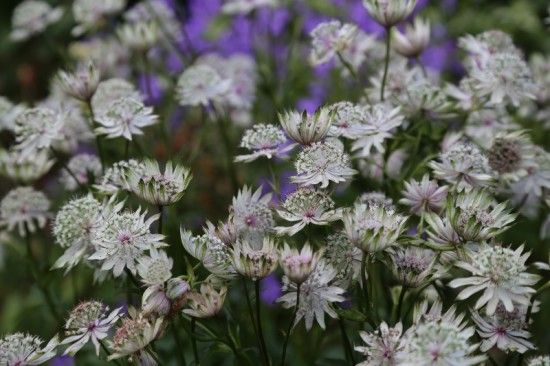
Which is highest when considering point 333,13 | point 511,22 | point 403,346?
point 403,346

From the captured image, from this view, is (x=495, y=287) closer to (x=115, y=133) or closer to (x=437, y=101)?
(x=437, y=101)

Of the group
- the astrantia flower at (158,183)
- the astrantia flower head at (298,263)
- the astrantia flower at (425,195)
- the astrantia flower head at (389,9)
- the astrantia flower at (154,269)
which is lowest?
the astrantia flower at (425,195)

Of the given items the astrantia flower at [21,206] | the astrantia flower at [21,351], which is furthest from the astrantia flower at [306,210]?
the astrantia flower at [21,206]

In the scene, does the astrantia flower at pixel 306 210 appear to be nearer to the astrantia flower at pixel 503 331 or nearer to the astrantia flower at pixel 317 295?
the astrantia flower at pixel 317 295

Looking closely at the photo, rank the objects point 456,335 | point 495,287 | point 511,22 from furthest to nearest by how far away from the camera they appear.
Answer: point 511,22
point 495,287
point 456,335

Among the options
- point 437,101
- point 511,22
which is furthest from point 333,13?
point 437,101

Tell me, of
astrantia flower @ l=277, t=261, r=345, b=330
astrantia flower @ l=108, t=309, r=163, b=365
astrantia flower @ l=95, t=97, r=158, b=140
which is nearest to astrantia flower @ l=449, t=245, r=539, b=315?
astrantia flower @ l=277, t=261, r=345, b=330
